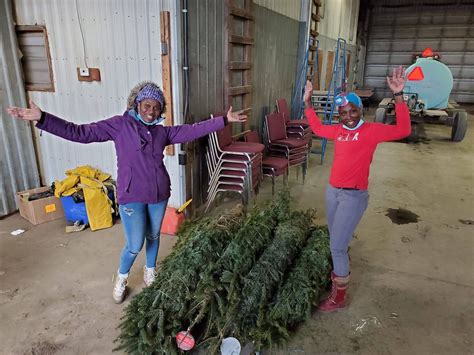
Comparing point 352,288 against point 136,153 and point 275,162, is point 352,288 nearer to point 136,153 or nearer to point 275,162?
point 136,153

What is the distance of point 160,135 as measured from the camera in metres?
2.46

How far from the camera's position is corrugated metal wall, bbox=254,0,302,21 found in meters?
5.45

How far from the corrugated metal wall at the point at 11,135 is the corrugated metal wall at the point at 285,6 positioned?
312 centimetres

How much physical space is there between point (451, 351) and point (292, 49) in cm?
591

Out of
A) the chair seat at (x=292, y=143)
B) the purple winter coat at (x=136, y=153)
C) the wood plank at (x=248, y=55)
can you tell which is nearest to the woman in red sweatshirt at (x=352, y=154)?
the purple winter coat at (x=136, y=153)

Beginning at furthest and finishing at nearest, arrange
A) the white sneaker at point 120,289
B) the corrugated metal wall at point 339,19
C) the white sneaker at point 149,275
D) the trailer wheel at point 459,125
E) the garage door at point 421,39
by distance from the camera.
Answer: the garage door at point 421,39
the corrugated metal wall at point 339,19
the trailer wheel at point 459,125
the white sneaker at point 149,275
the white sneaker at point 120,289

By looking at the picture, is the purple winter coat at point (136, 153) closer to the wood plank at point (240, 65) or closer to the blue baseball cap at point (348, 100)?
the blue baseball cap at point (348, 100)

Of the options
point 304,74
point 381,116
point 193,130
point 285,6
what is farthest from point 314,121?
point 381,116

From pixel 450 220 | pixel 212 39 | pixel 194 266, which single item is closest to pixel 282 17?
pixel 212 39

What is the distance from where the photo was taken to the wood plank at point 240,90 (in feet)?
15.3

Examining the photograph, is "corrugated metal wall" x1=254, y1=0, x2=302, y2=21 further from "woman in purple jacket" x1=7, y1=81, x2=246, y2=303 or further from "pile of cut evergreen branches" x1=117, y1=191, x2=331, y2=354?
"pile of cut evergreen branches" x1=117, y1=191, x2=331, y2=354

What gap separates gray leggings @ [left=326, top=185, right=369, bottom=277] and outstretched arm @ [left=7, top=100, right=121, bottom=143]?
5.00 ft

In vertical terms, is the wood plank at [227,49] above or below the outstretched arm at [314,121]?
above

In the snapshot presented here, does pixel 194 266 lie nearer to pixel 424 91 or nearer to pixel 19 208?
pixel 19 208
